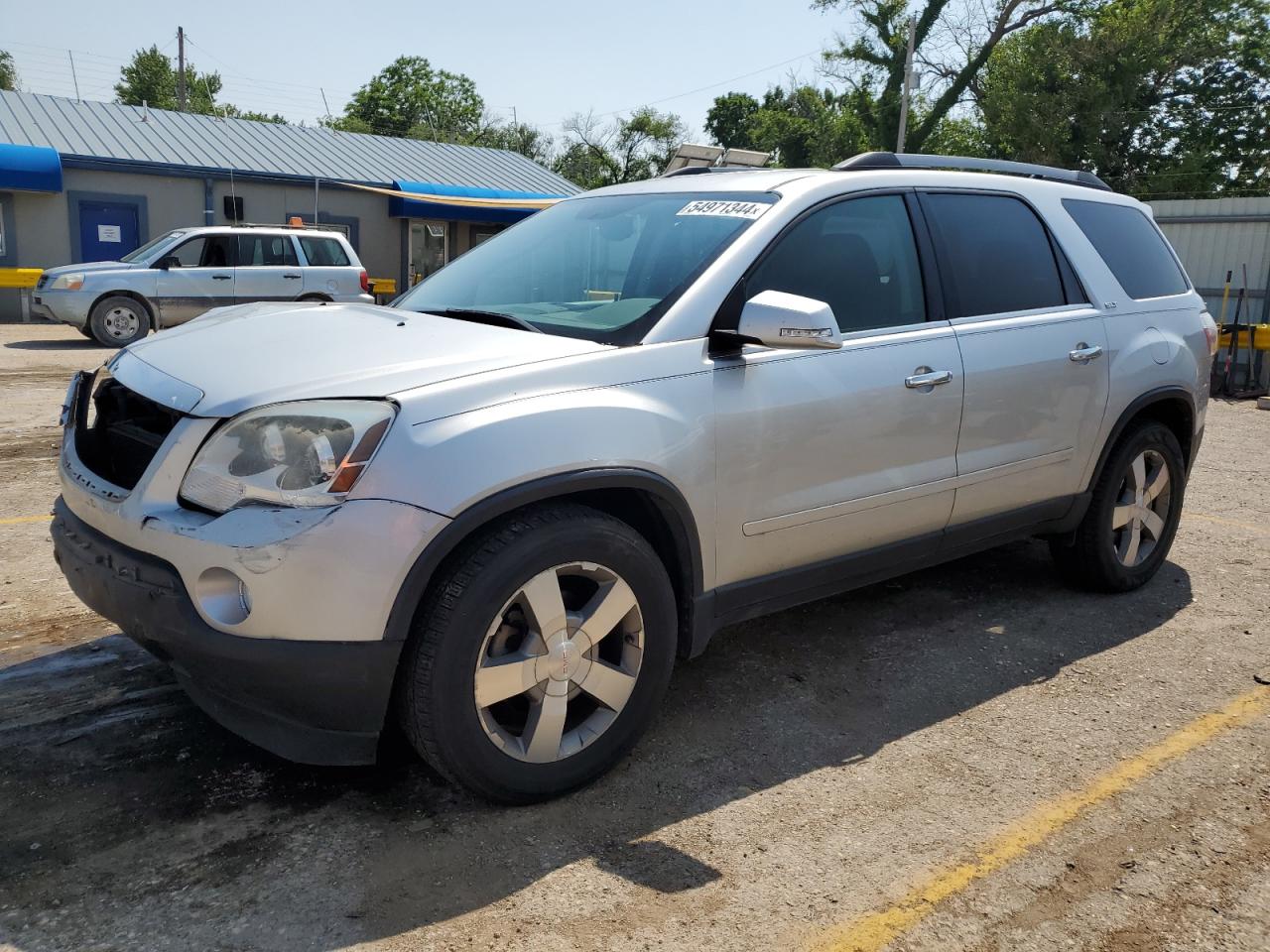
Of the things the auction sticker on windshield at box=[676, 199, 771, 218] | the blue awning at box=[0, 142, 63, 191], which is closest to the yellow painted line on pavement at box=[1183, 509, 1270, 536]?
the auction sticker on windshield at box=[676, 199, 771, 218]

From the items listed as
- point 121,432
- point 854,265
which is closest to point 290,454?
point 121,432

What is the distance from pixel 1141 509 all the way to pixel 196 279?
14.2m

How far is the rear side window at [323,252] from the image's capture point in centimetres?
1661

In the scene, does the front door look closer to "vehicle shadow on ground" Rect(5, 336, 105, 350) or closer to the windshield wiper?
the windshield wiper

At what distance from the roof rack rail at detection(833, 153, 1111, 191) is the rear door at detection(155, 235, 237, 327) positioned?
13.3 m

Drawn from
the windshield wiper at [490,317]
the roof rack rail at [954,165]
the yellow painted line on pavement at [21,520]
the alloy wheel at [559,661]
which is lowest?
the yellow painted line on pavement at [21,520]

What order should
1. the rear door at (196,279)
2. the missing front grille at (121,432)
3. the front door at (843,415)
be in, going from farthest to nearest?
1. the rear door at (196,279)
2. the front door at (843,415)
3. the missing front grille at (121,432)

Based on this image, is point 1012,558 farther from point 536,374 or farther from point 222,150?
point 222,150

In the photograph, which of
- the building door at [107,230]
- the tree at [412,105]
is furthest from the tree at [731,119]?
the building door at [107,230]

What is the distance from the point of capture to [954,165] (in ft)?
14.0

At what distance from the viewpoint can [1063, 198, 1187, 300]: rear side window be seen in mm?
4680

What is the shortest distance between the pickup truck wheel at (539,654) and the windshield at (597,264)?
677mm

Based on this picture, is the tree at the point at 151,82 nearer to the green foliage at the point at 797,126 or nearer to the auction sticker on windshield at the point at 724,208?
the green foliage at the point at 797,126

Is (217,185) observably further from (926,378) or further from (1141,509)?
(926,378)
